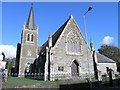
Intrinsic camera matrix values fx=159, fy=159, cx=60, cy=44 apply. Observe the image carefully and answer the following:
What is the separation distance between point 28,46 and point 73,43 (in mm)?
15981

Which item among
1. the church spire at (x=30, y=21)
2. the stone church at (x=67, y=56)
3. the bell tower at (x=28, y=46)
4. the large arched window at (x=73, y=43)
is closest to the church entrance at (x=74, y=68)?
the stone church at (x=67, y=56)

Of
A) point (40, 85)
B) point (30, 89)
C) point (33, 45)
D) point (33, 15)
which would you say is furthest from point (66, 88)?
point (33, 15)

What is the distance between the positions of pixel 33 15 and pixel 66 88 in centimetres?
3536

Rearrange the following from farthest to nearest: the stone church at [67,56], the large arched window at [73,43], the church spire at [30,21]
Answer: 1. the church spire at [30,21]
2. the large arched window at [73,43]
3. the stone church at [67,56]

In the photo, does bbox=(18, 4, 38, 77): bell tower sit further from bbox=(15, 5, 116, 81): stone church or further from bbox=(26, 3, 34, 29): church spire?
bbox=(15, 5, 116, 81): stone church

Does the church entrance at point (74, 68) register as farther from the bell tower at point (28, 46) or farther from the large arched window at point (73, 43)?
the bell tower at point (28, 46)

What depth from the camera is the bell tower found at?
43.0 meters

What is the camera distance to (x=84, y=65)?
33.7 m

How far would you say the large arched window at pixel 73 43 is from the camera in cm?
3360

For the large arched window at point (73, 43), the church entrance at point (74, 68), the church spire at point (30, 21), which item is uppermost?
the church spire at point (30, 21)

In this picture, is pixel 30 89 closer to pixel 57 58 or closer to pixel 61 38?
pixel 57 58

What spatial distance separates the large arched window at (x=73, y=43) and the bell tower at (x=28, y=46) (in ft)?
48.3

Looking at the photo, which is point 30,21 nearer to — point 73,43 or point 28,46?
point 28,46

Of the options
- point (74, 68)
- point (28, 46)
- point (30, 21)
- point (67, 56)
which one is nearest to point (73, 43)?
point (67, 56)
